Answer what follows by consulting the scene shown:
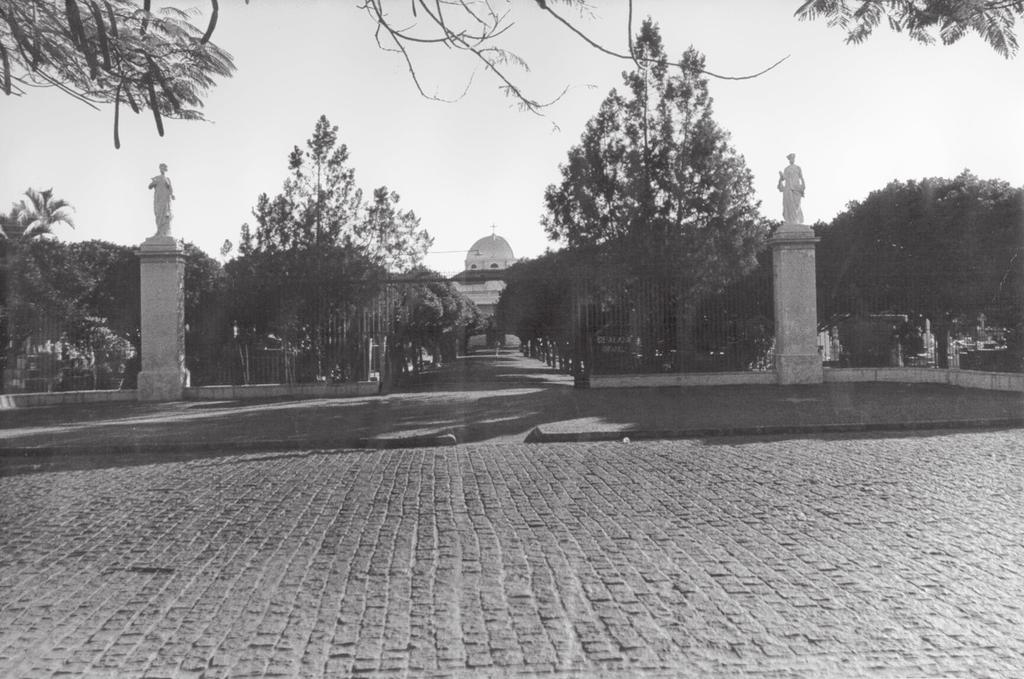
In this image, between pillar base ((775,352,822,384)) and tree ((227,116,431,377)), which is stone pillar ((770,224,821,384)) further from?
tree ((227,116,431,377))

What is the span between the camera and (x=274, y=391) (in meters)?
18.8

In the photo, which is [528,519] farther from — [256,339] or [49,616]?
[256,339]

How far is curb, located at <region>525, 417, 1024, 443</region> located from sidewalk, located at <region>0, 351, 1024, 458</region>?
1 centimetres

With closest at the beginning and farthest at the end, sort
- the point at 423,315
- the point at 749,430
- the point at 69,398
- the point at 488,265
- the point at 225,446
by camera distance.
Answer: the point at 225,446 → the point at 749,430 → the point at 69,398 → the point at 423,315 → the point at 488,265

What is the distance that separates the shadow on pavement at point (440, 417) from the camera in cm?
1048

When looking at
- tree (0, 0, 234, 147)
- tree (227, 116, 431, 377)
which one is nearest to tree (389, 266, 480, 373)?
tree (227, 116, 431, 377)

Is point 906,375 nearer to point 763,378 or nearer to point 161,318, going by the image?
point 763,378

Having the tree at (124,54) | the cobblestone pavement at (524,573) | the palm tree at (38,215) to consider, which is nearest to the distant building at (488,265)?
the palm tree at (38,215)

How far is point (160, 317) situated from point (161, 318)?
36 millimetres

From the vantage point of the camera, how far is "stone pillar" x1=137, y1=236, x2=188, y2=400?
17.9 metres

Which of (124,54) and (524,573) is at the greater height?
(124,54)

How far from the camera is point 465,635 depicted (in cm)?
376

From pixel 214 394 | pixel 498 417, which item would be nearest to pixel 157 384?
pixel 214 394

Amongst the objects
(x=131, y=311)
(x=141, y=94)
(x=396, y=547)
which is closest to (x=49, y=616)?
(x=396, y=547)
